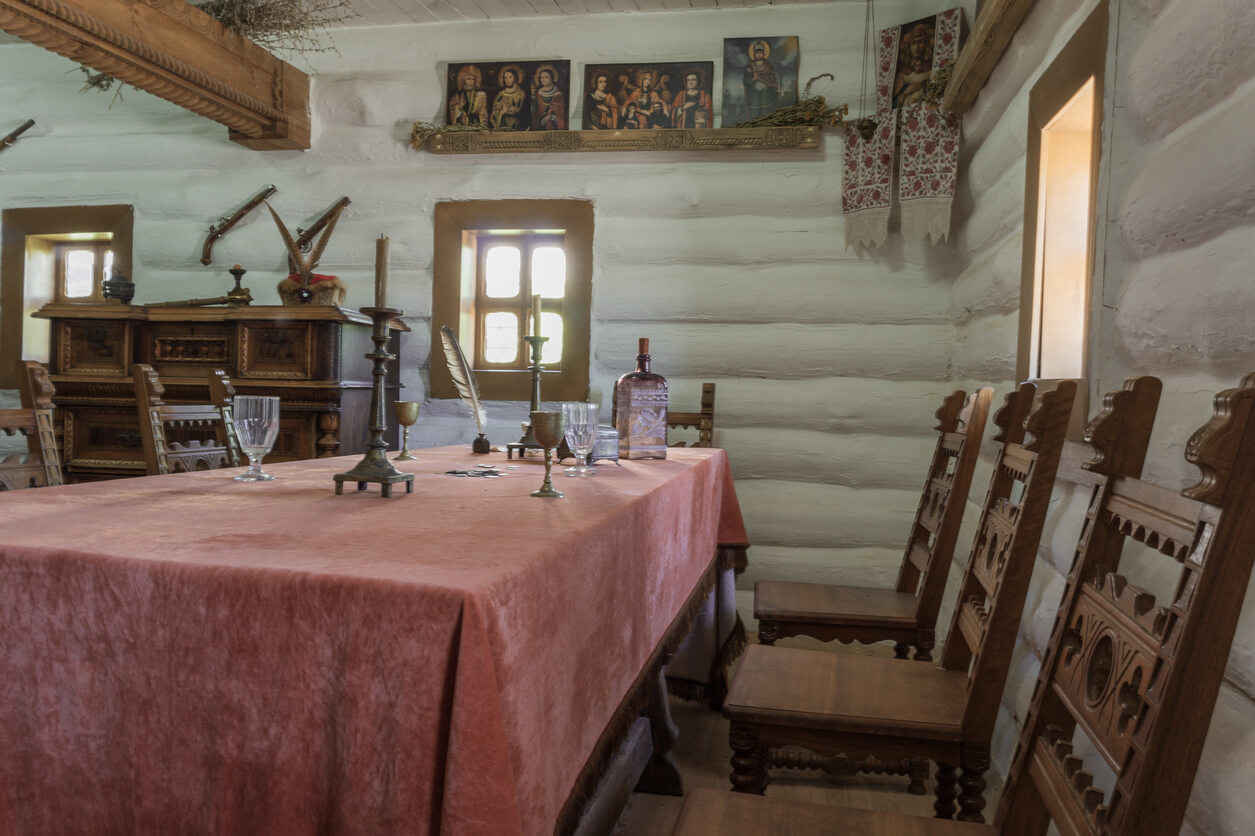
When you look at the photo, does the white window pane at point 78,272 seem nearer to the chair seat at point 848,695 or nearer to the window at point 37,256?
the window at point 37,256

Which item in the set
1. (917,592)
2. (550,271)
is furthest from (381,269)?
(917,592)

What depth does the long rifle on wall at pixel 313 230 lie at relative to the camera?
14.9ft

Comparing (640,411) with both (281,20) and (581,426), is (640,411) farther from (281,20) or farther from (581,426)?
(281,20)

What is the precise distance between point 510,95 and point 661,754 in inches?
139

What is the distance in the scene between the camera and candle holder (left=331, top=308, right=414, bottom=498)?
1.39 metres

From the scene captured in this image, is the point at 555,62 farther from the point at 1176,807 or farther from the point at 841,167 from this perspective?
the point at 1176,807

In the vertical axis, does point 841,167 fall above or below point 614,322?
above

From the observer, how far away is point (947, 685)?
1.74 metres

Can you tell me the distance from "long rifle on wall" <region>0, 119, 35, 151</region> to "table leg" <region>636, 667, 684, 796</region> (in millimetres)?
5139

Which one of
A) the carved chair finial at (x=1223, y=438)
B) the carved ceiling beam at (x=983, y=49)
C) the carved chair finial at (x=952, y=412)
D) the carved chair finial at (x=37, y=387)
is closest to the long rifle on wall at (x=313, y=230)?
the carved chair finial at (x=37, y=387)

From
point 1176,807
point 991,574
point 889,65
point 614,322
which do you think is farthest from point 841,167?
point 1176,807

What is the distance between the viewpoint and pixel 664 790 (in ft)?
7.62

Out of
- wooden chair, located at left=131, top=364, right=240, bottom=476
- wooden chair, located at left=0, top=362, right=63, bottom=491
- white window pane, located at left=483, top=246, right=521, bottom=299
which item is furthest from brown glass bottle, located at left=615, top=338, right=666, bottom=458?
white window pane, located at left=483, top=246, right=521, bottom=299

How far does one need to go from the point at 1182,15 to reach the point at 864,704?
1403 millimetres
